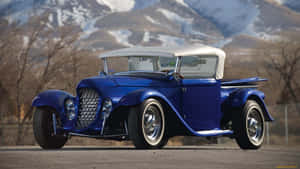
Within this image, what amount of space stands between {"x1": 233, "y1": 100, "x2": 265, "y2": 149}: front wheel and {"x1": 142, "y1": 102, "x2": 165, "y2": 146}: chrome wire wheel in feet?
8.20

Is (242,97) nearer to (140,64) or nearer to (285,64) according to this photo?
(140,64)

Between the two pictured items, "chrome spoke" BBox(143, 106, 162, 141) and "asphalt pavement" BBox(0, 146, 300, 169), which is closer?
"asphalt pavement" BBox(0, 146, 300, 169)

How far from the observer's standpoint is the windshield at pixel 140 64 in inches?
472

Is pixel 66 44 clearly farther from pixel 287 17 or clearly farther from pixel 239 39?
pixel 287 17

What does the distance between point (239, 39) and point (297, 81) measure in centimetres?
12702

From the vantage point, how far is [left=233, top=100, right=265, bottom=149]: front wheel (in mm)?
12178

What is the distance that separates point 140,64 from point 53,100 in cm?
213

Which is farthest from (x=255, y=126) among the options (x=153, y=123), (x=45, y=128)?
(x=45, y=128)

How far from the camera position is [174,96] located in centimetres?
1125

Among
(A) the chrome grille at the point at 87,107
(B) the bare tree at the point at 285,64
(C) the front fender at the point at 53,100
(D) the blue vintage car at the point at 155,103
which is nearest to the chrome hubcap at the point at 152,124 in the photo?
(D) the blue vintage car at the point at 155,103

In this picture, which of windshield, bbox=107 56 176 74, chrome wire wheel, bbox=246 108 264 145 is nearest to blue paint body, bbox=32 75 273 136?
chrome wire wheel, bbox=246 108 264 145

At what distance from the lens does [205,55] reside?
41.9 feet

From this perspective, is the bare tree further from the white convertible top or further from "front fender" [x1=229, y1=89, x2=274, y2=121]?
the white convertible top

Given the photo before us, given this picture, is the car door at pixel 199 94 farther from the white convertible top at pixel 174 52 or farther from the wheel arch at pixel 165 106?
the wheel arch at pixel 165 106
